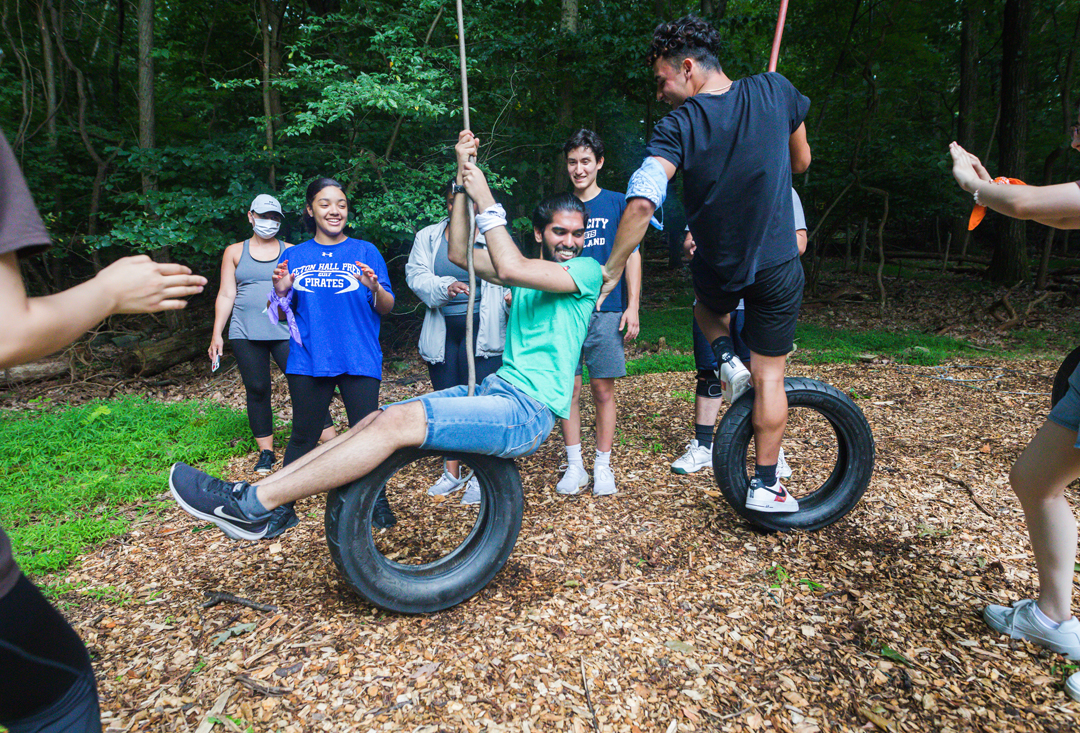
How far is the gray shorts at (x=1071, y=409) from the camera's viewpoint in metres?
1.88

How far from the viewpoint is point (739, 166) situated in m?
2.70

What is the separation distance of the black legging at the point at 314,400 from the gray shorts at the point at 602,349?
1242 mm

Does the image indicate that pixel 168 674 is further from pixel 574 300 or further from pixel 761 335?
pixel 761 335

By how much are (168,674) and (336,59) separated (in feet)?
22.7

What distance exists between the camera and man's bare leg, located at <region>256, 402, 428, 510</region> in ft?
7.06

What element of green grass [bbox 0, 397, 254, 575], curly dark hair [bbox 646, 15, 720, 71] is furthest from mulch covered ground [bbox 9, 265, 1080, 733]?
curly dark hair [bbox 646, 15, 720, 71]

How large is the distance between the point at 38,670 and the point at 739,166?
9.30ft

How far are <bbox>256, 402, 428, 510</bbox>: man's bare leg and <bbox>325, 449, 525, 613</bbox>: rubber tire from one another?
8cm

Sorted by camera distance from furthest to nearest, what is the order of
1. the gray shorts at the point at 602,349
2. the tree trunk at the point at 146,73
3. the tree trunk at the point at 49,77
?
the tree trunk at the point at 49,77 < the tree trunk at the point at 146,73 < the gray shorts at the point at 602,349

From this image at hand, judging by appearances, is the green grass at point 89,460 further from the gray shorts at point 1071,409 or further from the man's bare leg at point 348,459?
the gray shorts at point 1071,409

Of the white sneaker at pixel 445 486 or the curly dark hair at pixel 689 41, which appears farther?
the white sneaker at pixel 445 486

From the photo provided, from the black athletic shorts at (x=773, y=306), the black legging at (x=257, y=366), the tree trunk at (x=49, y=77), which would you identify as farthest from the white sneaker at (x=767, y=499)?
the tree trunk at (x=49, y=77)

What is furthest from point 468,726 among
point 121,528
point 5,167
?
point 121,528

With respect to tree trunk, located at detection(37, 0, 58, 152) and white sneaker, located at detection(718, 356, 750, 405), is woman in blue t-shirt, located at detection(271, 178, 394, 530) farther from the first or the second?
tree trunk, located at detection(37, 0, 58, 152)
